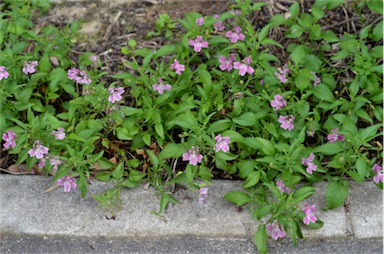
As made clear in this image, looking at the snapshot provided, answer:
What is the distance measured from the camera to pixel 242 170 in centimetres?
341

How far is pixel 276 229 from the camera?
3.22 m

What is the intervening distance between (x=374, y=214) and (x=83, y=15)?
2473 millimetres

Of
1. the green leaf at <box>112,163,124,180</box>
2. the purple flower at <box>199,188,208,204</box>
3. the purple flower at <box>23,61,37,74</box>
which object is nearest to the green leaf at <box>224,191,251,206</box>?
the purple flower at <box>199,188,208,204</box>

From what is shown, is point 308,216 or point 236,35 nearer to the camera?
point 308,216

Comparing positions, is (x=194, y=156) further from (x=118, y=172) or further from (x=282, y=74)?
(x=282, y=74)

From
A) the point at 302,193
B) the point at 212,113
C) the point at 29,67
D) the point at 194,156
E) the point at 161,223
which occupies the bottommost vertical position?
the point at 161,223

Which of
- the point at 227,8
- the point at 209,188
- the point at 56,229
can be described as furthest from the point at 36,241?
the point at 227,8

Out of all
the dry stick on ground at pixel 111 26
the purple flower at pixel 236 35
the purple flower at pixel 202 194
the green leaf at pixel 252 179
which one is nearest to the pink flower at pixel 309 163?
the green leaf at pixel 252 179

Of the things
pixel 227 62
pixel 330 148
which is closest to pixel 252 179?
pixel 330 148

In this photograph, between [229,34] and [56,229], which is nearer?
[56,229]

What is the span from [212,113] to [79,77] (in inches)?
33.9

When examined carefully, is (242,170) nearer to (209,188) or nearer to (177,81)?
(209,188)

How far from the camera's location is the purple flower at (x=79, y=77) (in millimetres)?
3629

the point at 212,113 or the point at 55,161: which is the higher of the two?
the point at 212,113
